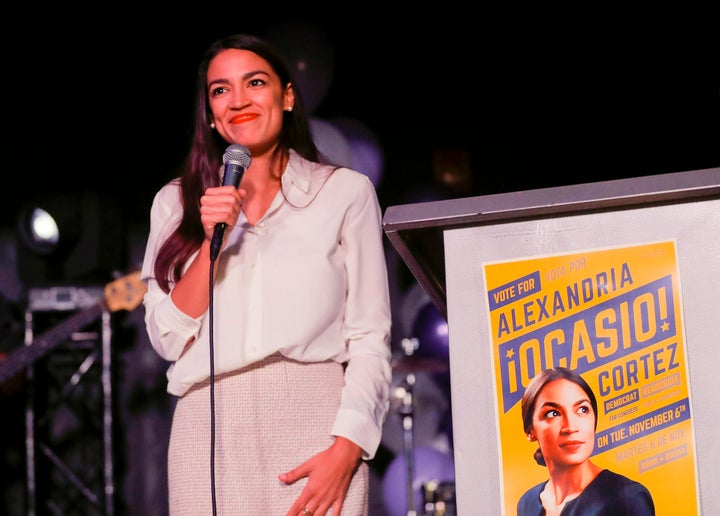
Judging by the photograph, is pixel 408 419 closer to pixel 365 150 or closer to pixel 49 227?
pixel 365 150

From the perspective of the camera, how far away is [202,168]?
6.13 feet

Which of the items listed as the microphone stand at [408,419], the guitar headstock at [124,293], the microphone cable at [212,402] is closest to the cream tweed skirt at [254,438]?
the microphone cable at [212,402]

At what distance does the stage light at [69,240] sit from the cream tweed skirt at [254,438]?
14.7 feet

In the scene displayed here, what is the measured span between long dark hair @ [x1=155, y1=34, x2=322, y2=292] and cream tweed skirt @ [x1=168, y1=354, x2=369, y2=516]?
10.0 inches

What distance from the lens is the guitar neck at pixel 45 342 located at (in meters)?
5.44

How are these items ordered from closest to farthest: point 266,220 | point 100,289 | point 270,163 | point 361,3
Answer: point 266,220 < point 270,163 < point 361,3 < point 100,289

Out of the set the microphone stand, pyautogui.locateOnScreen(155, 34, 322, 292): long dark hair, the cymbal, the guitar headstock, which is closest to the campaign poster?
pyautogui.locateOnScreen(155, 34, 322, 292): long dark hair

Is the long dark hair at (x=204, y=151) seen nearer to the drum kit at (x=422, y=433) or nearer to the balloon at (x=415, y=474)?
the drum kit at (x=422, y=433)

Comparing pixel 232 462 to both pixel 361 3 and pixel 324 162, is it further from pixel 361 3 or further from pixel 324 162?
pixel 361 3

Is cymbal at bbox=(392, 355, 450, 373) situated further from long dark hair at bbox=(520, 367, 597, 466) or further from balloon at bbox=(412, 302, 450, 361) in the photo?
long dark hair at bbox=(520, 367, 597, 466)

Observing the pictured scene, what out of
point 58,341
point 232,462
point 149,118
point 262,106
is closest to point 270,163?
point 262,106

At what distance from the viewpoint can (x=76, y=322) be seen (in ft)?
18.2

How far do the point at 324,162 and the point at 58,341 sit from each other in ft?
13.2

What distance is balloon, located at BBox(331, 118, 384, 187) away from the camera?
6.21 metres
